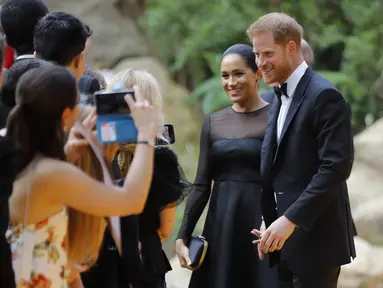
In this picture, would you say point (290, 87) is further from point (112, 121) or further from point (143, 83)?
point (112, 121)

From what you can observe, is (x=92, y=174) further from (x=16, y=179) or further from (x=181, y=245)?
(x=181, y=245)

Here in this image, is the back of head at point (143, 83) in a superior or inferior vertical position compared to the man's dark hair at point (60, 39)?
inferior

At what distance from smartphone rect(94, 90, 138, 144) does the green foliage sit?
8.01 metres

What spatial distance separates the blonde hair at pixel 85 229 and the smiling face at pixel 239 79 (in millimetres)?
1574

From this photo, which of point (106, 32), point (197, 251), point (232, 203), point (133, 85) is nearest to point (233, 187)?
point (232, 203)

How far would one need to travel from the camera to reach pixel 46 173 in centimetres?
271

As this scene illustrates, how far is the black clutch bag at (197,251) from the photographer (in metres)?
4.36

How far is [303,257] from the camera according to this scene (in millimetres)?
3928

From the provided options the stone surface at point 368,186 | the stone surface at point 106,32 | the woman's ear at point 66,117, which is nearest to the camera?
the woman's ear at point 66,117

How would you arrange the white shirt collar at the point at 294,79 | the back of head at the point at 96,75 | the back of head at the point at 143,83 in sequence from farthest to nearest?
the back of head at the point at 96,75, the white shirt collar at the point at 294,79, the back of head at the point at 143,83

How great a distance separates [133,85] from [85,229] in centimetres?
81

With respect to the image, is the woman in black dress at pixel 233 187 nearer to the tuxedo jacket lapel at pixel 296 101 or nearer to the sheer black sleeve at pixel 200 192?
the sheer black sleeve at pixel 200 192

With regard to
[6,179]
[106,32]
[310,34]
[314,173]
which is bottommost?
[314,173]

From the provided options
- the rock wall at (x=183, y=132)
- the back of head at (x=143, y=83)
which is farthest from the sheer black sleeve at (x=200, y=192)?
the rock wall at (x=183, y=132)
